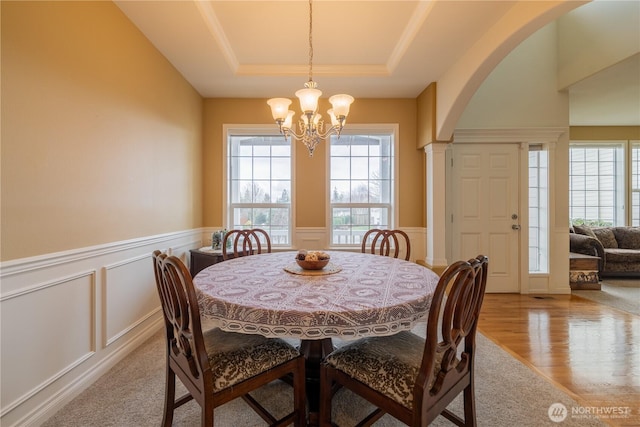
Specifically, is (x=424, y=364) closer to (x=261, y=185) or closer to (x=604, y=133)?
(x=261, y=185)

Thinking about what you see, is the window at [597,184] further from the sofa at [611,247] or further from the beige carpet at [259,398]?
the beige carpet at [259,398]

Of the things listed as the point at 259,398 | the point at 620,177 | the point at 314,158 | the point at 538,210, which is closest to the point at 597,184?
the point at 620,177

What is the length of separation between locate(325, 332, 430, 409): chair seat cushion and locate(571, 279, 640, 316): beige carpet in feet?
11.6

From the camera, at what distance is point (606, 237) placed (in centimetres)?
459

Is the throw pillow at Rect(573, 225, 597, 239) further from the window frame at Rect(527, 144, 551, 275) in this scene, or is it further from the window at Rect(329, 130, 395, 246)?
the window at Rect(329, 130, 395, 246)

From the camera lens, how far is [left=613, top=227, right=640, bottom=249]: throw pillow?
14.9 ft

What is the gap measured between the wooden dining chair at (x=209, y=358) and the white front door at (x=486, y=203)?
3071 mm

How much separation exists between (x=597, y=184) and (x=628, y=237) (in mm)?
1261

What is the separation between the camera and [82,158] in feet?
5.58

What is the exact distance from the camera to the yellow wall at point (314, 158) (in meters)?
3.58

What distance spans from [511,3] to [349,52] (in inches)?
52.2

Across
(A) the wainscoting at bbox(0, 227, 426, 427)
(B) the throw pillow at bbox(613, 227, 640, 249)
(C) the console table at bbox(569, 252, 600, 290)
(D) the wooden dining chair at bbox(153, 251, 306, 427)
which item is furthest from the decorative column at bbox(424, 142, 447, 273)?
(B) the throw pillow at bbox(613, 227, 640, 249)

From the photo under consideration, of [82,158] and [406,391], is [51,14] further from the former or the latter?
[406,391]

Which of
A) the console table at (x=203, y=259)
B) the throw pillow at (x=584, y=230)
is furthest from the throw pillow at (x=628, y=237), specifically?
the console table at (x=203, y=259)
